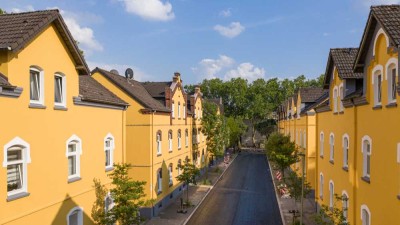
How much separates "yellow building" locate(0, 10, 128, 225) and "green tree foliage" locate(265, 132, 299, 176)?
22695 millimetres

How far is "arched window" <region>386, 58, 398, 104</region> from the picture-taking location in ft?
38.6

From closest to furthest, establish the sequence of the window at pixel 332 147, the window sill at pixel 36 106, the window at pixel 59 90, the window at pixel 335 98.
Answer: the window sill at pixel 36 106, the window at pixel 59 90, the window at pixel 335 98, the window at pixel 332 147

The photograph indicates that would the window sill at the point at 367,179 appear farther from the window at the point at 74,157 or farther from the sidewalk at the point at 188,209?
the sidewalk at the point at 188,209

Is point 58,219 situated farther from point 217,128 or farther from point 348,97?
point 217,128

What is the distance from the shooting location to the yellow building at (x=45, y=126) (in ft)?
38.3

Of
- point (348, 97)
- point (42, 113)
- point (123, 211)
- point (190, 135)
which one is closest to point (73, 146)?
point (42, 113)

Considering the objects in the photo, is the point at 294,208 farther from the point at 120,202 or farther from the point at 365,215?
the point at 120,202

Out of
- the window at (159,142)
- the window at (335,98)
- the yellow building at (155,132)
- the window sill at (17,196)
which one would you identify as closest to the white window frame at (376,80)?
the window at (335,98)

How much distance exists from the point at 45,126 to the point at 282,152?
28.3 metres

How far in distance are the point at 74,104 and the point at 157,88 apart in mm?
17164

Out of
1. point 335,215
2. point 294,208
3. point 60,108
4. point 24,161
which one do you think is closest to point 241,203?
point 294,208

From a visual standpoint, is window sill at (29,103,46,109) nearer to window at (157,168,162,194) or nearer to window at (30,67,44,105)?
window at (30,67,44,105)

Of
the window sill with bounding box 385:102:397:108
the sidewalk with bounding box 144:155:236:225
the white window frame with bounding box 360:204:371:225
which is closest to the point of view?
the window sill with bounding box 385:102:397:108

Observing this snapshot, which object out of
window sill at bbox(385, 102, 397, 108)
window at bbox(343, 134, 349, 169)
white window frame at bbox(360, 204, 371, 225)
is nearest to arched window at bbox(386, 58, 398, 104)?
window sill at bbox(385, 102, 397, 108)
